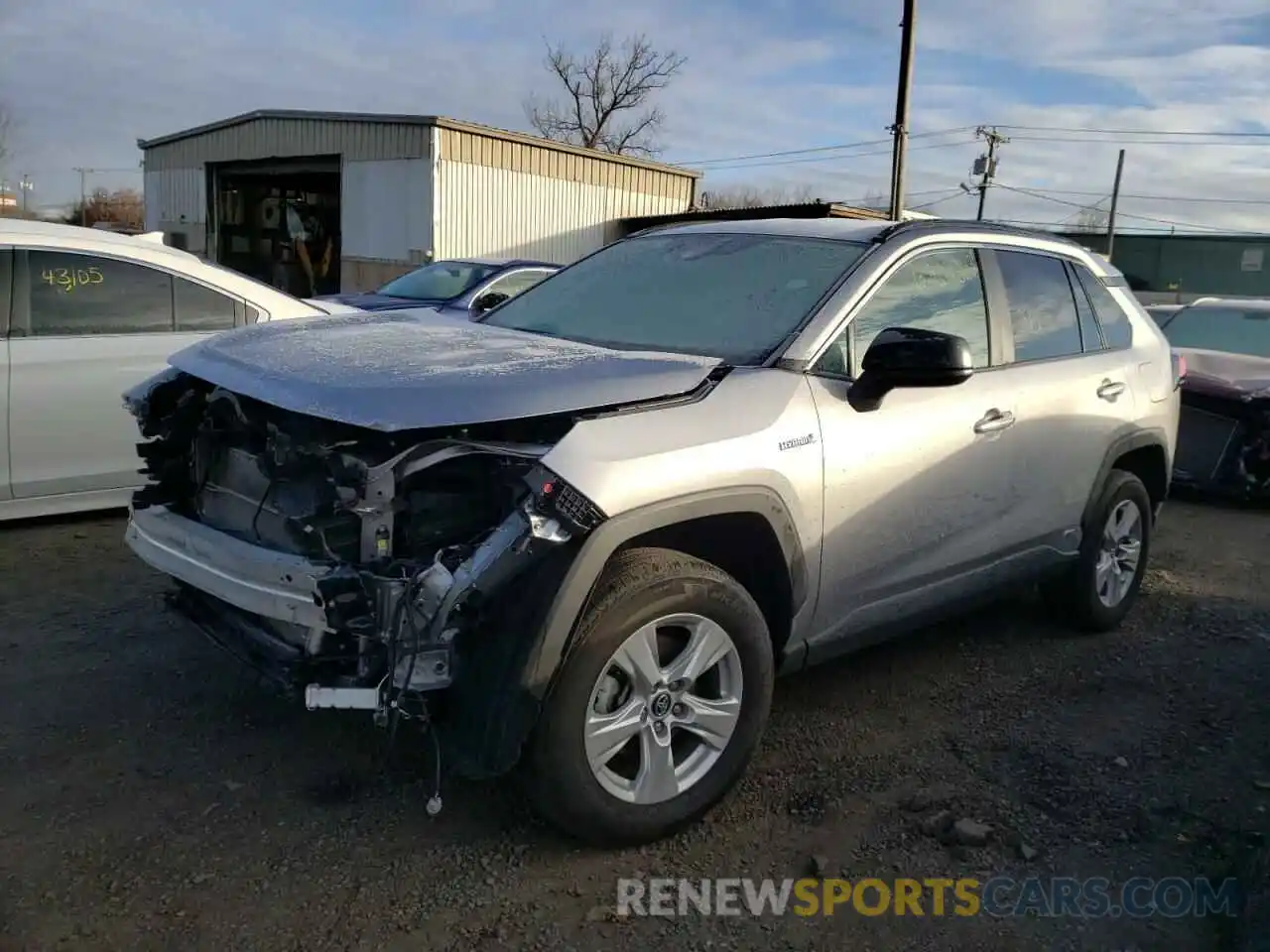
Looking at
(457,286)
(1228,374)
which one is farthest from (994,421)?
(457,286)

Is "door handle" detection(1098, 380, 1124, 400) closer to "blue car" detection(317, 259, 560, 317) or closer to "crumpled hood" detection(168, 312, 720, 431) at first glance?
"crumpled hood" detection(168, 312, 720, 431)

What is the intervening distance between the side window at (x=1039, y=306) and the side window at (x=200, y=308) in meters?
4.19

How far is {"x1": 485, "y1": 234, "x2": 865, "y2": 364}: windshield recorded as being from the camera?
3607mm

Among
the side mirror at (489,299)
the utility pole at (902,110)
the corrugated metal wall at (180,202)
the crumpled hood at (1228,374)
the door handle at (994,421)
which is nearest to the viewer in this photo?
the door handle at (994,421)

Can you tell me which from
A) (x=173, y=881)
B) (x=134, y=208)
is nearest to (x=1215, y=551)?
(x=173, y=881)

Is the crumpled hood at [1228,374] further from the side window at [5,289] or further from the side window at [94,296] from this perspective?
the side window at [5,289]

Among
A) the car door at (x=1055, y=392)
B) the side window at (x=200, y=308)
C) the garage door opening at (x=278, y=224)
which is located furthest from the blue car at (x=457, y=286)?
the garage door opening at (x=278, y=224)

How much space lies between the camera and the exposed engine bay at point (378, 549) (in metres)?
2.66

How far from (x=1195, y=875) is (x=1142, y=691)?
1473 millimetres

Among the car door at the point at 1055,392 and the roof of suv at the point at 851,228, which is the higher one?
the roof of suv at the point at 851,228

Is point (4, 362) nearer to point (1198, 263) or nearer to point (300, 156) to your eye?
point (300, 156)

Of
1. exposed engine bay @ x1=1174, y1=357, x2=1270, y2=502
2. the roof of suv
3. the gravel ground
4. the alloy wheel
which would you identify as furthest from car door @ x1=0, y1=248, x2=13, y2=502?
exposed engine bay @ x1=1174, y1=357, x2=1270, y2=502

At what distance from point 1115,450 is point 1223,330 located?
18.4 feet

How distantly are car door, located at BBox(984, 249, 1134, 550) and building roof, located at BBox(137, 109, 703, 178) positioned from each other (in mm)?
16492
